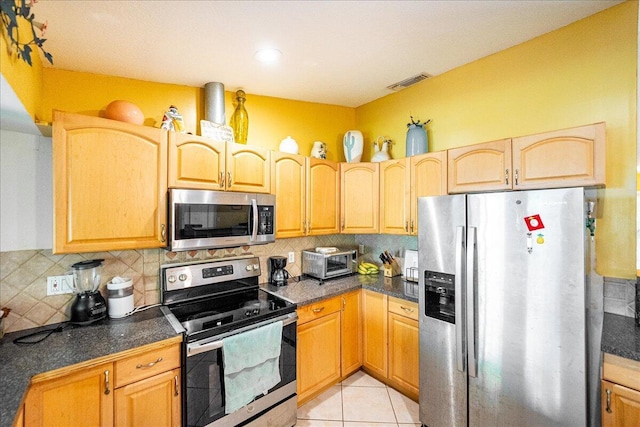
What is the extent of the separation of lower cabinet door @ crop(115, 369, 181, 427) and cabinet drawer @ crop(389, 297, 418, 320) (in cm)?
161

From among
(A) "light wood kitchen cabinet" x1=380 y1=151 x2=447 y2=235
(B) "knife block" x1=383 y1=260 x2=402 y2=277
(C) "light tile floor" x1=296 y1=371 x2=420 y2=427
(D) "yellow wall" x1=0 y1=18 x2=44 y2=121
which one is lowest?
(C) "light tile floor" x1=296 y1=371 x2=420 y2=427

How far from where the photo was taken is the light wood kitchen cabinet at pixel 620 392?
131 cm

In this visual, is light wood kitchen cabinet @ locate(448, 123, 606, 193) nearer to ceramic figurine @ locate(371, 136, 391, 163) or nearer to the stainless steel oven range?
ceramic figurine @ locate(371, 136, 391, 163)

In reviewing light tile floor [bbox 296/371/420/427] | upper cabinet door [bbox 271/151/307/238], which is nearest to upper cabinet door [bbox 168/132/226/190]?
upper cabinet door [bbox 271/151/307/238]

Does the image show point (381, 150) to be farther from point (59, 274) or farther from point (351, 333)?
point (59, 274)

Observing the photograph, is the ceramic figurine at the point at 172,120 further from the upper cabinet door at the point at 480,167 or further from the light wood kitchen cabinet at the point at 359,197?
the upper cabinet door at the point at 480,167

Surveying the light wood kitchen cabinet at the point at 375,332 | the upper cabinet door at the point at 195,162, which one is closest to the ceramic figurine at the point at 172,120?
the upper cabinet door at the point at 195,162

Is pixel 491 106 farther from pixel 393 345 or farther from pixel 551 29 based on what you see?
pixel 393 345

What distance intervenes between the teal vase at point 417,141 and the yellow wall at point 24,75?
2481 mm

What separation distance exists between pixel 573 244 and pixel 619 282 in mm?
688

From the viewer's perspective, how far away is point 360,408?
2260 millimetres

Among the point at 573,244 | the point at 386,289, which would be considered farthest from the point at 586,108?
the point at 386,289

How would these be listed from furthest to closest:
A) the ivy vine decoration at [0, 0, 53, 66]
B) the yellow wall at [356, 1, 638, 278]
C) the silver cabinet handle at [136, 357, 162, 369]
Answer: the yellow wall at [356, 1, 638, 278] → the silver cabinet handle at [136, 357, 162, 369] → the ivy vine decoration at [0, 0, 53, 66]

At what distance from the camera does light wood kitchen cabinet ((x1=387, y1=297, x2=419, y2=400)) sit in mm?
2227
